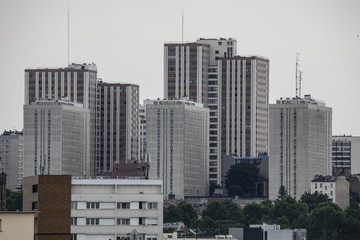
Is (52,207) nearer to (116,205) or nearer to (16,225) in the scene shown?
(116,205)

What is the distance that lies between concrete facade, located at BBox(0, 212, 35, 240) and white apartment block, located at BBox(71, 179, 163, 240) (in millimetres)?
35369

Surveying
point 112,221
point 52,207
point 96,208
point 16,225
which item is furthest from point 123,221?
point 16,225

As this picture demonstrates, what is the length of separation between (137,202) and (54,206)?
25.3 feet

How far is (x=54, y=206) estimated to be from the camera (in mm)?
150125

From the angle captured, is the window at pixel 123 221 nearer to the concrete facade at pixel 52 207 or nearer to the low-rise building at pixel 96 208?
the low-rise building at pixel 96 208

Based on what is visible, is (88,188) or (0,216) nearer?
(0,216)

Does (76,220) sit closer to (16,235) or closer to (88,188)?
(88,188)

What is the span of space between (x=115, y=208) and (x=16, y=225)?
124ft

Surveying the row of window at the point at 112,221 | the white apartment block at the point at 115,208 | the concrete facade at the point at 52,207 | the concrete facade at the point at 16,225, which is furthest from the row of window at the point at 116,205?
the concrete facade at the point at 16,225

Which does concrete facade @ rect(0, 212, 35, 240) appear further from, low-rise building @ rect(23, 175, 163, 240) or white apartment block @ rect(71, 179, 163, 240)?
white apartment block @ rect(71, 179, 163, 240)

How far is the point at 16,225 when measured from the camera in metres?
113

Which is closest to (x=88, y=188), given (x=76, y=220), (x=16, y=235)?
(x=76, y=220)

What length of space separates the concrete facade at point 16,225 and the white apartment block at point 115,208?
35.4 metres

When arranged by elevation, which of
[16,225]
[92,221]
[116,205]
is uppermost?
[116,205]
